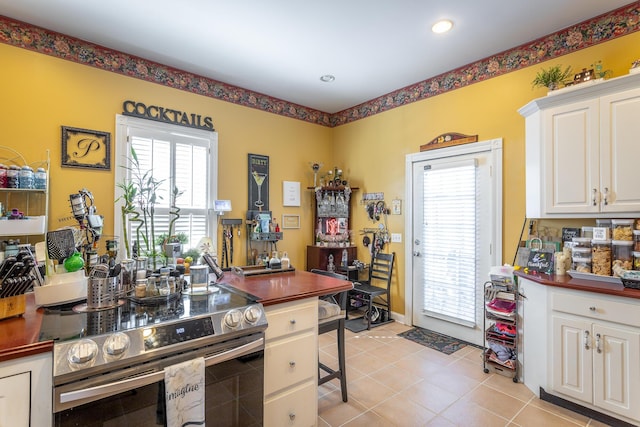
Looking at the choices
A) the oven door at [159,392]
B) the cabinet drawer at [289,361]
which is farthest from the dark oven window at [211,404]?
the cabinet drawer at [289,361]

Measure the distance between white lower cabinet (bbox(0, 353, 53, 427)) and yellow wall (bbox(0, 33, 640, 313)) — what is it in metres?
2.10

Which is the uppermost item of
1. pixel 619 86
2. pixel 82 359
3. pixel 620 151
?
pixel 619 86

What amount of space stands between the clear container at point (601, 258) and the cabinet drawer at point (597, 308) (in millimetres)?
343

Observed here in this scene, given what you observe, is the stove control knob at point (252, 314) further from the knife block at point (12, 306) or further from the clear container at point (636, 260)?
the clear container at point (636, 260)

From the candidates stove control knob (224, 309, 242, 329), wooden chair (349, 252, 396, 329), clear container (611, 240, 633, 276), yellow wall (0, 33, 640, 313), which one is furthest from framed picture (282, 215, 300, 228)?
clear container (611, 240, 633, 276)

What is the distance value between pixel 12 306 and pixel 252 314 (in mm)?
1024

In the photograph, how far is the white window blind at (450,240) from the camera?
10.9ft

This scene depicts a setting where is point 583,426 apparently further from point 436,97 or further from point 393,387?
point 436,97

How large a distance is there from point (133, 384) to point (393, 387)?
201 centimetres

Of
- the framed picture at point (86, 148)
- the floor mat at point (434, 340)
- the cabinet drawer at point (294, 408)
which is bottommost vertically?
the floor mat at point (434, 340)

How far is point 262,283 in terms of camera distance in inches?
84.2

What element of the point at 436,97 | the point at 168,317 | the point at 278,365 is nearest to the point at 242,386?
the point at 278,365

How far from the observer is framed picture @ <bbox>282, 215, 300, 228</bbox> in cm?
430

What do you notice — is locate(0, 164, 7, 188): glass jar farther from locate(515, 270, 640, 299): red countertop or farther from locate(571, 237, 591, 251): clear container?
locate(571, 237, 591, 251): clear container
